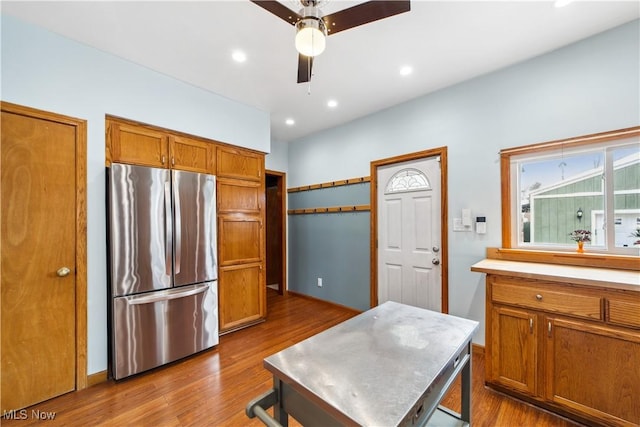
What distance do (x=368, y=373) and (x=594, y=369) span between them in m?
1.73

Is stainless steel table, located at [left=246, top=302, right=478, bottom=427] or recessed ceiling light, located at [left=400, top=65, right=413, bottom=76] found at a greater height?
recessed ceiling light, located at [left=400, top=65, right=413, bottom=76]

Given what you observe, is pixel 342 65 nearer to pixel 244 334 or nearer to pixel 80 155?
pixel 80 155

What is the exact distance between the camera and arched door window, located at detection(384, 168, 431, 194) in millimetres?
3092

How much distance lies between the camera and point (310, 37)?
1357 mm

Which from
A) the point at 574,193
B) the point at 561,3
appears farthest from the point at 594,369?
the point at 561,3

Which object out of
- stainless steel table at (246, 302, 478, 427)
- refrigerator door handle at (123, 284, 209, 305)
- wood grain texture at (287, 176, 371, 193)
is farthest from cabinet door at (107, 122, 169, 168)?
stainless steel table at (246, 302, 478, 427)

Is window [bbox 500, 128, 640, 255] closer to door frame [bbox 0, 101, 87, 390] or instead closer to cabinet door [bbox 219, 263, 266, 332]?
cabinet door [bbox 219, 263, 266, 332]

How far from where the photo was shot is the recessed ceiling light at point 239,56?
7.34 feet

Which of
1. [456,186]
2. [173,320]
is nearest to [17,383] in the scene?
[173,320]

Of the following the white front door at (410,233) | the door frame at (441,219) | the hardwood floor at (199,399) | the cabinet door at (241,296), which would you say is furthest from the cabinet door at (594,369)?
the cabinet door at (241,296)

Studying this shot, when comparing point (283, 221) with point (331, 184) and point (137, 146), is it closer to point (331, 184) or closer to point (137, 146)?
point (331, 184)

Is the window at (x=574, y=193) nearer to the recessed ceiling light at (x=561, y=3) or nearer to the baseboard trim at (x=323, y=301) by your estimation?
the recessed ceiling light at (x=561, y=3)

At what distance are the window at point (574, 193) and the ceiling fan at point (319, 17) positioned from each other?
1.84 metres

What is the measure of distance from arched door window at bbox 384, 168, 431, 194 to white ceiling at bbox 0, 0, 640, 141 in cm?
93
